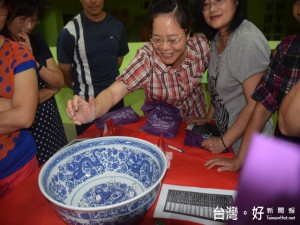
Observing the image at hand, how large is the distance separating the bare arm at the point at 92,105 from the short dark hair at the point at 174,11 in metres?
0.35

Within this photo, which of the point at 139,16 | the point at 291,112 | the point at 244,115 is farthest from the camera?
the point at 139,16

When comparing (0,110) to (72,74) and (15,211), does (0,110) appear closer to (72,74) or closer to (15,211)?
(15,211)

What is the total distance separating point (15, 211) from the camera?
80 centimetres

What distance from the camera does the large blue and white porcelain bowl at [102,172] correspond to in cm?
79

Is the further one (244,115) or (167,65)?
(167,65)

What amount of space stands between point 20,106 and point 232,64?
A: 90 centimetres

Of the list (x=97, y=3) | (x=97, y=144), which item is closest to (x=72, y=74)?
(x=97, y=3)

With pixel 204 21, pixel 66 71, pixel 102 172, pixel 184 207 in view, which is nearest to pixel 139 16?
pixel 66 71

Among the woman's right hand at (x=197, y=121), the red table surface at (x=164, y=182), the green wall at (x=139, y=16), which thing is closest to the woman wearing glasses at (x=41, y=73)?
the red table surface at (x=164, y=182)

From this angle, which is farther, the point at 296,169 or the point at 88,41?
the point at 88,41

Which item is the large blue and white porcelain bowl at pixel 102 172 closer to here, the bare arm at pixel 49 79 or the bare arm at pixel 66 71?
the bare arm at pixel 49 79

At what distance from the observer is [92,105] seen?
1.12 m

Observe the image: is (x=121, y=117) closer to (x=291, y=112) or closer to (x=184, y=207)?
(x=184, y=207)

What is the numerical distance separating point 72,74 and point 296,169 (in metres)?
2.19
